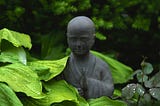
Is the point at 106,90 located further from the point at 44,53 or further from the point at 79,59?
the point at 44,53

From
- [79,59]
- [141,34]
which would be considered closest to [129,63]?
[141,34]

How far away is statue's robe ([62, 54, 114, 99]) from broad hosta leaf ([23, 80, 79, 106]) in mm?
85

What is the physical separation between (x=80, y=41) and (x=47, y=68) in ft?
1.03

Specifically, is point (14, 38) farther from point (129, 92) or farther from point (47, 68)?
point (129, 92)

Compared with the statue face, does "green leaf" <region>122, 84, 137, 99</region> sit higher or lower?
lower

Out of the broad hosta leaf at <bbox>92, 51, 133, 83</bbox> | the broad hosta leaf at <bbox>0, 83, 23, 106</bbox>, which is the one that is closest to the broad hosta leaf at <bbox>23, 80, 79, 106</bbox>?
the broad hosta leaf at <bbox>0, 83, 23, 106</bbox>

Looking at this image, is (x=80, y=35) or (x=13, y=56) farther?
(x=13, y=56)

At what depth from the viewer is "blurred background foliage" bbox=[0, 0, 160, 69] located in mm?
4320

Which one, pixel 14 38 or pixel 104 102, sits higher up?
pixel 14 38

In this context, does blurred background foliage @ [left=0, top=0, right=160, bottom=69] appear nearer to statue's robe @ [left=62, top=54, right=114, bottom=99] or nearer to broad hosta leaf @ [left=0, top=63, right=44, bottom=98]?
statue's robe @ [left=62, top=54, right=114, bottom=99]

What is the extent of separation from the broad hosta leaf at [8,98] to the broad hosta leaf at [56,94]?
0.75 ft

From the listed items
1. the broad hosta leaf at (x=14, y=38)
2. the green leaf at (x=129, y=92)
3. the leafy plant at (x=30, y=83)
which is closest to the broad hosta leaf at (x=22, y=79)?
the leafy plant at (x=30, y=83)

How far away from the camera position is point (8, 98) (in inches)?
117

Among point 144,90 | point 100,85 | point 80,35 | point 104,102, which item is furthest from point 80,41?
point 144,90
